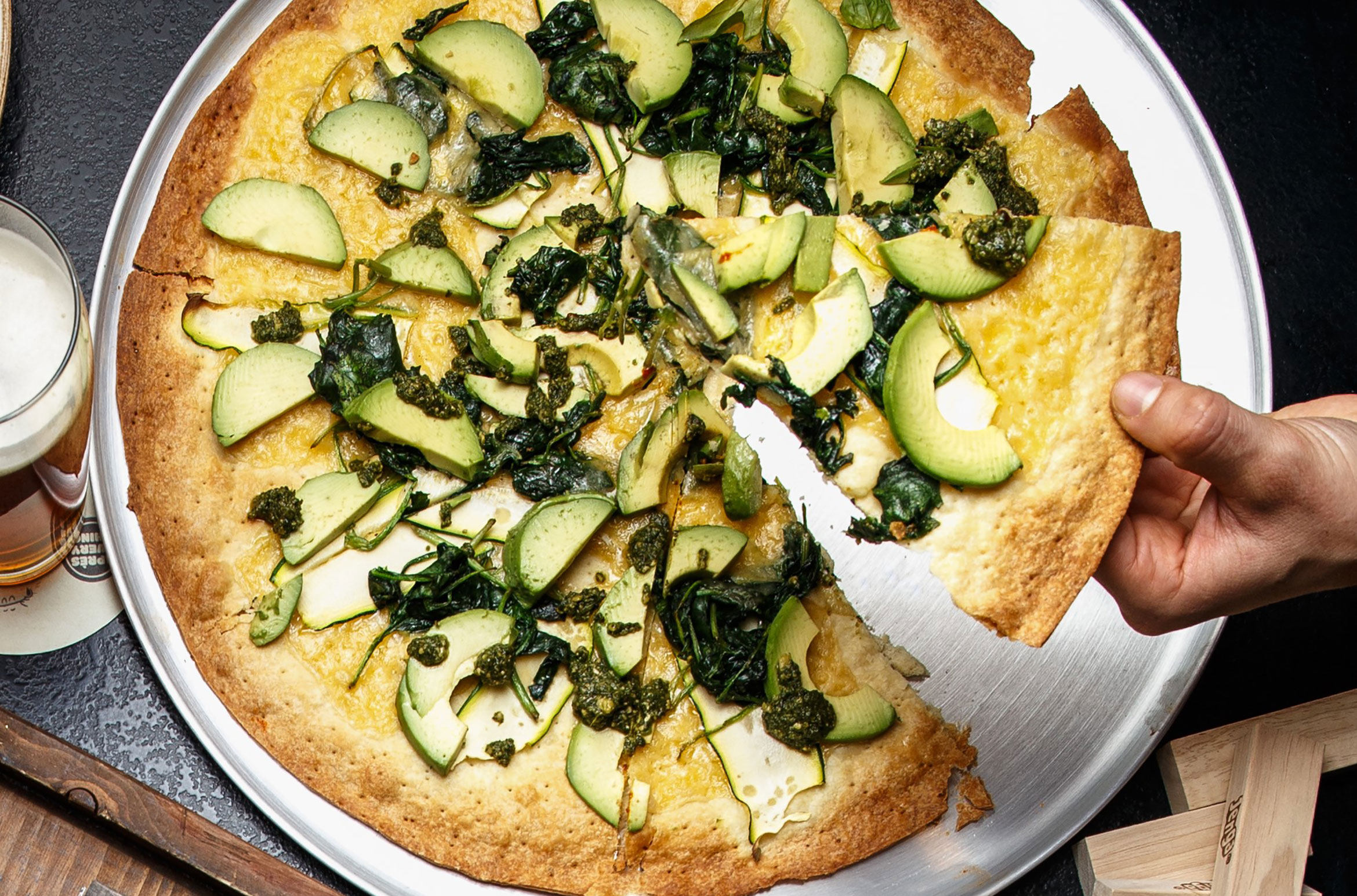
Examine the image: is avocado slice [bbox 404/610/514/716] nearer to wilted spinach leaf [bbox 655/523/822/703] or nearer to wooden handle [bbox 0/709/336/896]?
wilted spinach leaf [bbox 655/523/822/703]

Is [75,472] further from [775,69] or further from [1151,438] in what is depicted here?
[1151,438]

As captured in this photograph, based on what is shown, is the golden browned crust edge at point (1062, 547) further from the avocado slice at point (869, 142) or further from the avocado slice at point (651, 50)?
the avocado slice at point (651, 50)

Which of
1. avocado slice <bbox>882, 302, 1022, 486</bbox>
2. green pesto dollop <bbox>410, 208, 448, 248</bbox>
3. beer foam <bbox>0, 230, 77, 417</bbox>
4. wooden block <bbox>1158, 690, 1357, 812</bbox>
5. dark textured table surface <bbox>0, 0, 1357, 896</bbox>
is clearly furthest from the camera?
wooden block <bbox>1158, 690, 1357, 812</bbox>

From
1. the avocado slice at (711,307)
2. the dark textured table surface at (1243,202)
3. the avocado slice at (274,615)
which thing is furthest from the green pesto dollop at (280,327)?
the avocado slice at (711,307)

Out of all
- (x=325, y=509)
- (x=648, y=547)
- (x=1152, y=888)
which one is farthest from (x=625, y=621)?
(x=1152, y=888)

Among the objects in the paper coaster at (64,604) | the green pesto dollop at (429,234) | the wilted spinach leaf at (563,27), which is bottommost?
the paper coaster at (64,604)

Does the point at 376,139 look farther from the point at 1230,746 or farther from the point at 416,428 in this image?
the point at 1230,746

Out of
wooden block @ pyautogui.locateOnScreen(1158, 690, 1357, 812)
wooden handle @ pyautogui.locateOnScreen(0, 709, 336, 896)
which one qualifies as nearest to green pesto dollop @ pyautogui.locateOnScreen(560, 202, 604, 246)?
wooden handle @ pyautogui.locateOnScreen(0, 709, 336, 896)
